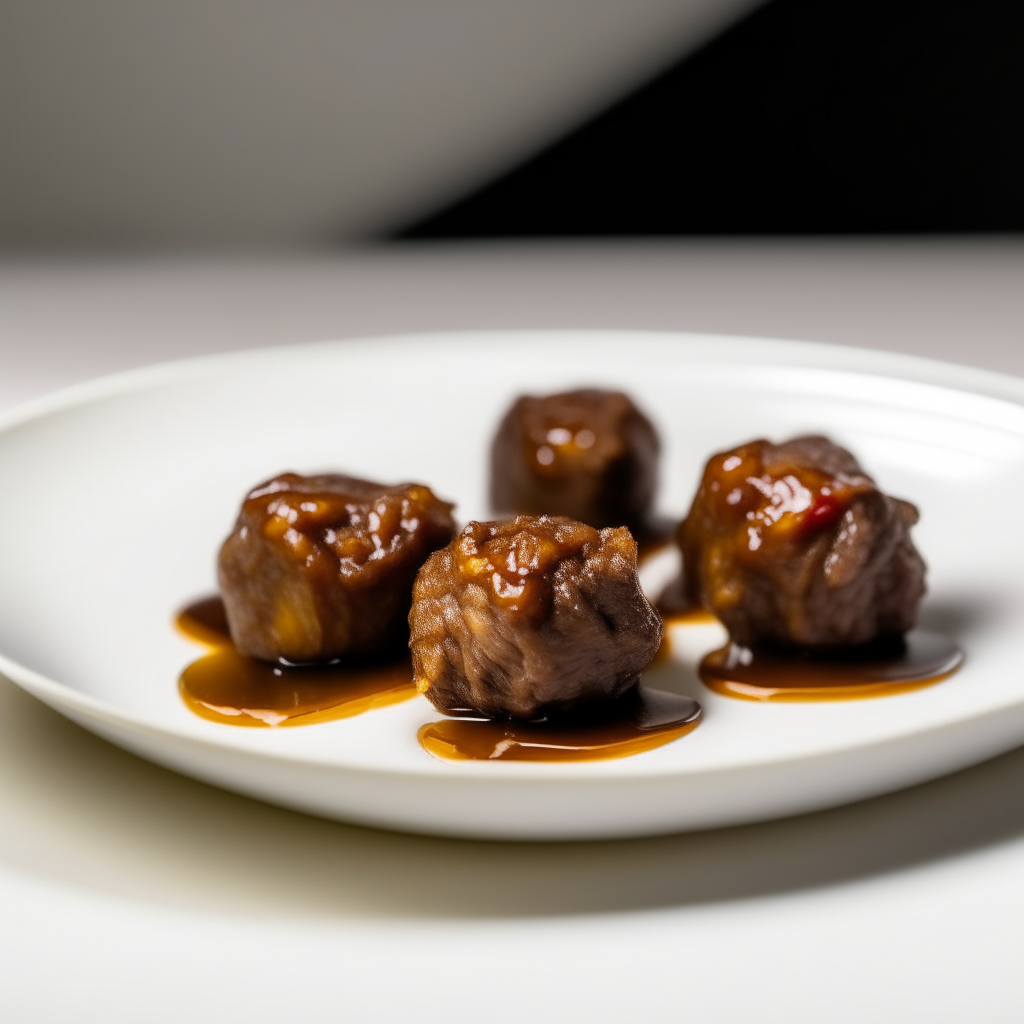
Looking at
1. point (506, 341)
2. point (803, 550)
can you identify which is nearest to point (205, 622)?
point (803, 550)

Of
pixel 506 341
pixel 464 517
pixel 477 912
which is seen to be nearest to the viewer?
pixel 477 912

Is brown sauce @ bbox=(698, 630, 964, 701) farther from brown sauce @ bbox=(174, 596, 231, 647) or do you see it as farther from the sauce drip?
brown sauce @ bbox=(174, 596, 231, 647)

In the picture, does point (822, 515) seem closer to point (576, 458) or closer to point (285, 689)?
point (576, 458)

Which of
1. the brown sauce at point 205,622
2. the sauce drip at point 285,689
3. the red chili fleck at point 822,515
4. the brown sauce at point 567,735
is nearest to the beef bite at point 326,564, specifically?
the sauce drip at point 285,689

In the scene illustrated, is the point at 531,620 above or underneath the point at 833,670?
above

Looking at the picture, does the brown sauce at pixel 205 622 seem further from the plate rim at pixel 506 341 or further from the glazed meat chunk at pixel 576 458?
the glazed meat chunk at pixel 576 458

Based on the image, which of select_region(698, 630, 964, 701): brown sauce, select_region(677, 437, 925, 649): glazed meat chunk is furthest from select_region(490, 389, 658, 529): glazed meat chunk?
select_region(698, 630, 964, 701): brown sauce
